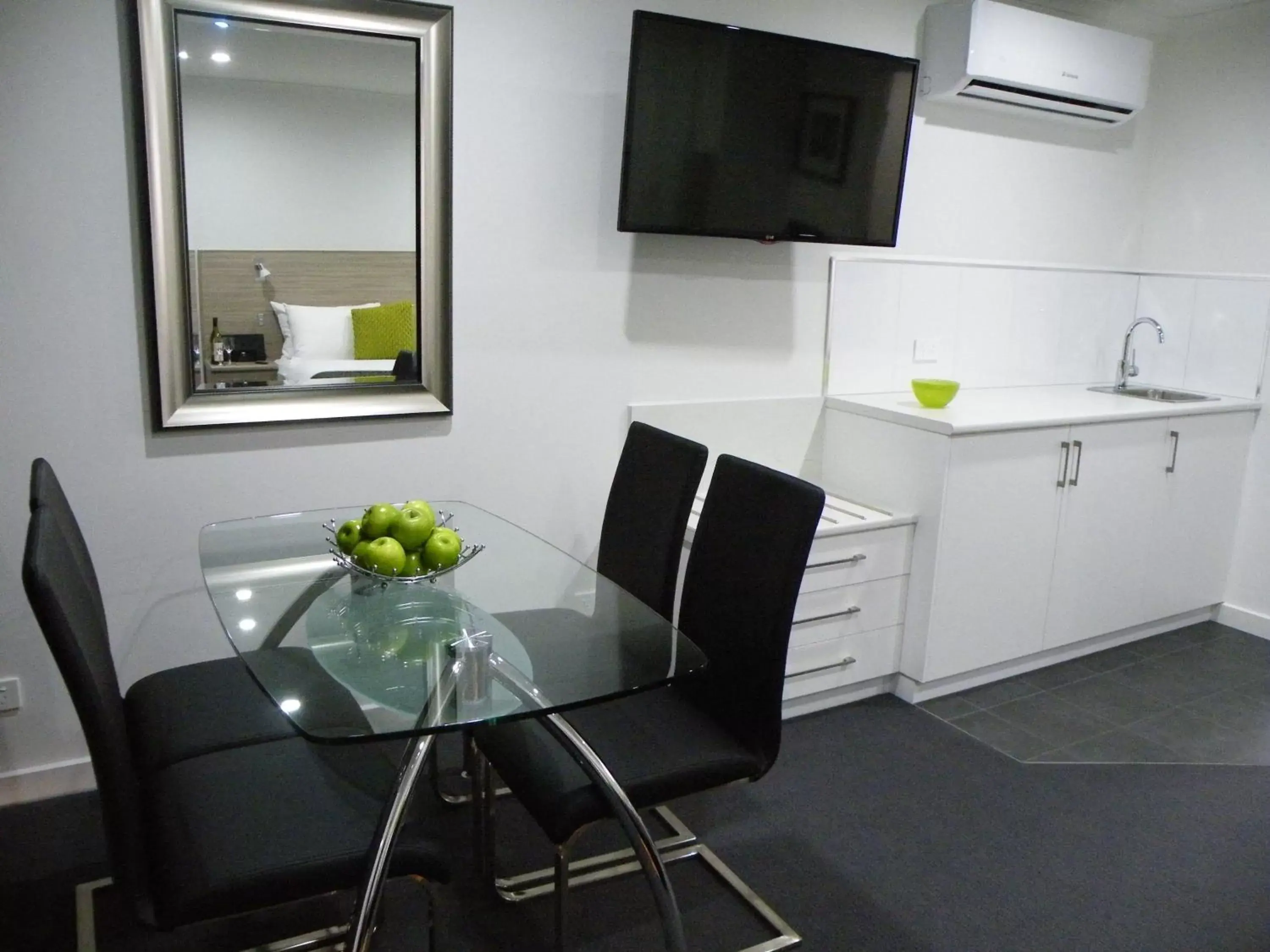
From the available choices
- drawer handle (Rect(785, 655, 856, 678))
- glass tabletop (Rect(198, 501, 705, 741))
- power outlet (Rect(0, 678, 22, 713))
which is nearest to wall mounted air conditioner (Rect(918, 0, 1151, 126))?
drawer handle (Rect(785, 655, 856, 678))

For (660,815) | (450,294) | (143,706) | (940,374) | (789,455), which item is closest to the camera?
(143,706)

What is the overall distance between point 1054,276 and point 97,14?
3347 mm

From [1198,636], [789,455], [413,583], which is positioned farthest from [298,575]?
[1198,636]

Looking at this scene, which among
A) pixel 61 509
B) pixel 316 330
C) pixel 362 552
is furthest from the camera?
pixel 316 330

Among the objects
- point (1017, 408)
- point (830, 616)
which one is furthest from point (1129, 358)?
point (830, 616)

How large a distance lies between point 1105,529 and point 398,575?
2.61 meters

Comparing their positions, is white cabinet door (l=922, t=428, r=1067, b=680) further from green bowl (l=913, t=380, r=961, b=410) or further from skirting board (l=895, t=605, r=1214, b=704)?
green bowl (l=913, t=380, r=961, b=410)

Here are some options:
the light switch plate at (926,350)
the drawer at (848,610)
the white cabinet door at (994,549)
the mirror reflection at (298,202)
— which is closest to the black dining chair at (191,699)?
the mirror reflection at (298,202)

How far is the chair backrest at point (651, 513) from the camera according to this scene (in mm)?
2250

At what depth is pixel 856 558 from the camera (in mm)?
2961

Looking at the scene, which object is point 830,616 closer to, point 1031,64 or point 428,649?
point 428,649

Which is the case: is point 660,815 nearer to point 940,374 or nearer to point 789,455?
point 789,455

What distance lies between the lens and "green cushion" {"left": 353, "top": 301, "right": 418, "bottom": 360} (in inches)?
102

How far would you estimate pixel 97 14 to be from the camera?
2.17 m
